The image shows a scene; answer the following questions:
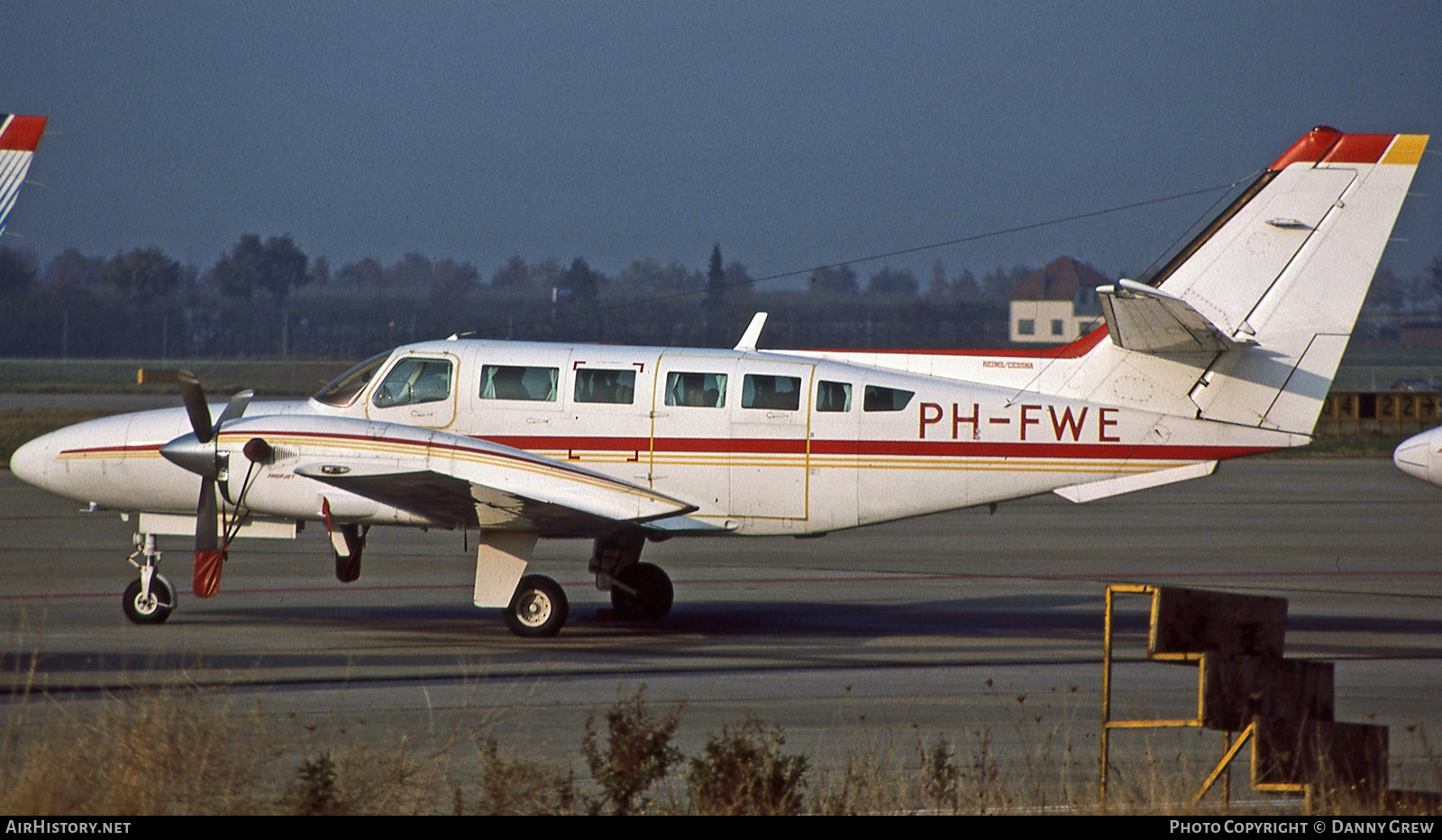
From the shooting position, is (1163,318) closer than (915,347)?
Yes

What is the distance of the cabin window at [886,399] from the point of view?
1362 centimetres

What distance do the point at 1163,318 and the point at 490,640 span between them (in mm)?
6959

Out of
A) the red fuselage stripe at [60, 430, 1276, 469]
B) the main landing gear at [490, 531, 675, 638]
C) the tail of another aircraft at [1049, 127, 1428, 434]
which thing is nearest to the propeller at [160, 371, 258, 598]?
the red fuselage stripe at [60, 430, 1276, 469]

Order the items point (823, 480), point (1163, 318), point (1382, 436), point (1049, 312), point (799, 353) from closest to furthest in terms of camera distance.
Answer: point (1163, 318) < point (823, 480) < point (799, 353) < point (1382, 436) < point (1049, 312)

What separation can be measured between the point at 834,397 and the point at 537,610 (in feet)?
11.7

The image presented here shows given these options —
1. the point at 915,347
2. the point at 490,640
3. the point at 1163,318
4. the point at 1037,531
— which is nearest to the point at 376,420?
the point at 490,640

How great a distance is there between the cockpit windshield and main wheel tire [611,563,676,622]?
10.8 ft

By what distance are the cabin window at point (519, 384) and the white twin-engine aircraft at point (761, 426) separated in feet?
0.07

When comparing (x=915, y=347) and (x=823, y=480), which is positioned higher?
(x=915, y=347)

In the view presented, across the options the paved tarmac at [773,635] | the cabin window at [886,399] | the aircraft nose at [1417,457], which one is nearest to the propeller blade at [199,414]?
the paved tarmac at [773,635]

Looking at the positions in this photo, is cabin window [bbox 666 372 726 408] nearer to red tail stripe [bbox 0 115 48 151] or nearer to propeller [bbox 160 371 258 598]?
propeller [bbox 160 371 258 598]

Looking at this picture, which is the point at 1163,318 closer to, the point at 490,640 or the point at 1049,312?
the point at 490,640
